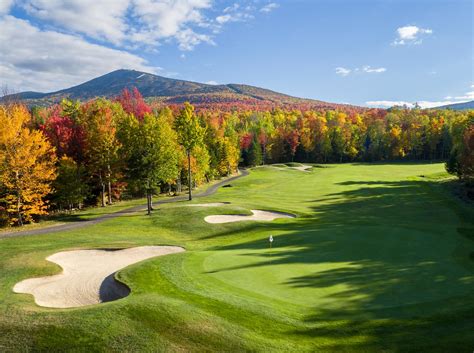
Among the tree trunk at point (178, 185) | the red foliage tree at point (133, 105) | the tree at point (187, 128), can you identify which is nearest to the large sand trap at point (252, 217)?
the tree at point (187, 128)

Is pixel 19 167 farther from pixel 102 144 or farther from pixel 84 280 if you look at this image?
pixel 84 280

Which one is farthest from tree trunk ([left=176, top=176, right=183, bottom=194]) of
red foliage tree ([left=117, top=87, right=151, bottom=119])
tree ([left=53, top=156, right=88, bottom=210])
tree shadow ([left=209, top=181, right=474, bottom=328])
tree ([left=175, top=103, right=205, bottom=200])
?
tree shadow ([left=209, top=181, right=474, bottom=328])

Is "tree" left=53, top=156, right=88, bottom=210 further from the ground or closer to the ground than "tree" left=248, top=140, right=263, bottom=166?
closer to the ground

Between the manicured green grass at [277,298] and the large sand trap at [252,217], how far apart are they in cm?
769

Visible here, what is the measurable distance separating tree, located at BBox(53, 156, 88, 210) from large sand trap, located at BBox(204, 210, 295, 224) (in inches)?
850

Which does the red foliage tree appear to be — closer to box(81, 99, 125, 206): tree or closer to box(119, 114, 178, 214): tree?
box(81, 99, 125, 206): tree

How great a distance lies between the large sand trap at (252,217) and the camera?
37.9m

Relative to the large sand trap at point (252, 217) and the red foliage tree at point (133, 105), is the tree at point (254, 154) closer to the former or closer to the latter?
the red foliage tree at point (133, 105)

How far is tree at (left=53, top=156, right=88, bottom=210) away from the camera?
47.0m

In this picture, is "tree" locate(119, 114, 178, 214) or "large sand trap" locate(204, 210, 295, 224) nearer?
"large sand trap" locate(204, 210, 295, 224)

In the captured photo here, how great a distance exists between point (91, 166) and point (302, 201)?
32.3 metres

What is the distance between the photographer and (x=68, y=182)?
4738 centimetres

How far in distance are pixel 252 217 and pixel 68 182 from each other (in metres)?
26.1

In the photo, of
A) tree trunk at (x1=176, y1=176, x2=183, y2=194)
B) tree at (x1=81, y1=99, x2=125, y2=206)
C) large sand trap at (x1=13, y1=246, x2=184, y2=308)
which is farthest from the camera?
tree trunk at (x1=176, y1=176, x2=183, y2=194)
